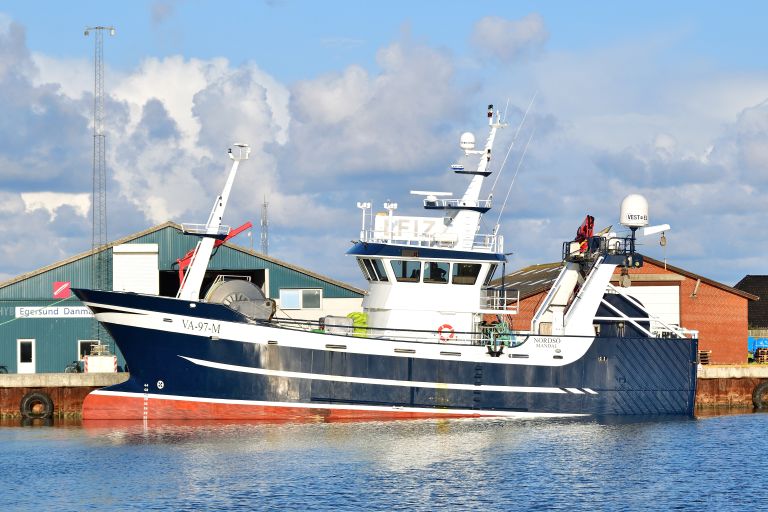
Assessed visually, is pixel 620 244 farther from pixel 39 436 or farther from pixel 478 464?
pixel 39 436

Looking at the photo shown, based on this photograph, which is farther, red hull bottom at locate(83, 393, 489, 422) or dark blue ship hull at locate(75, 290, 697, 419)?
red hull bottom at locate(83, 393, 489, 422)

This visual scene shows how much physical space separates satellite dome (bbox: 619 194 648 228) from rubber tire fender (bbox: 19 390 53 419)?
75.5ft

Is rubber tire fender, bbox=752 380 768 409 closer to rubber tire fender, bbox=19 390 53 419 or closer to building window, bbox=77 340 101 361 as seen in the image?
building window, bbox=77 340 101 361

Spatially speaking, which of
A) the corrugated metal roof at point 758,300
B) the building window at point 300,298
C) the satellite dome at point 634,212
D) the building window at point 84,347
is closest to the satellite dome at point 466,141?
the satellite dome at point 634,212

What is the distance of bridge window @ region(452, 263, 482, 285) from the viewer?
Answer: 1633 inches

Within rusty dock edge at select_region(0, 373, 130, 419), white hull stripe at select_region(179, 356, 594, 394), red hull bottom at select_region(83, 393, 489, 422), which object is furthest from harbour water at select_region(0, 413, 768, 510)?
rusty dock edge at select_region(0, 373, 130, 419)

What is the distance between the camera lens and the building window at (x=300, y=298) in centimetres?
5241

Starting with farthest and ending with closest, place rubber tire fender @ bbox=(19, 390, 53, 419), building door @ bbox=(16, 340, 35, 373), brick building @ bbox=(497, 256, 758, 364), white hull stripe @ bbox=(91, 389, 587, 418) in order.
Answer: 1. brick building @ bbox=(497, 256, 758, 364)
2. building door @ bbox=(16, 340, 35, 373)
3. rubber tire fender @ bbox=(19, 390, 53, 419)
4. white hull stripe @ bbox=(91, 389, 587, 418)

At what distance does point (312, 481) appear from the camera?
30062 millimetres

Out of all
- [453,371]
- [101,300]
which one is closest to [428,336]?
[453,371]

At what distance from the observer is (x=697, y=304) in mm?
56156

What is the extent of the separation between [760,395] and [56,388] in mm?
29947

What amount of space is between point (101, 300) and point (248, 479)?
11511mm

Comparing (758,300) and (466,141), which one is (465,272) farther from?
(758,300)
